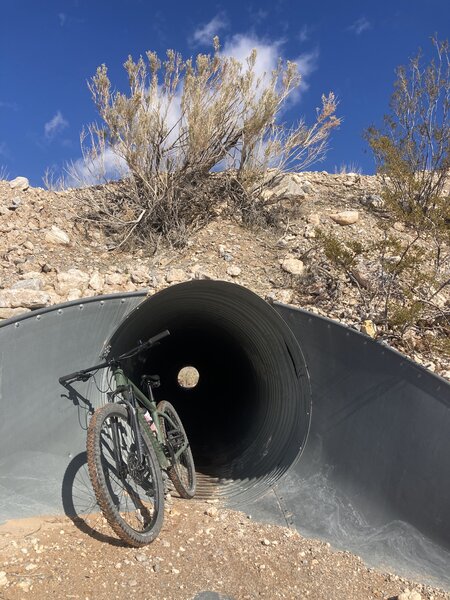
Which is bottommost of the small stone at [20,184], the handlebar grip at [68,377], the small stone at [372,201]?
the handlebar grip at [68,377]

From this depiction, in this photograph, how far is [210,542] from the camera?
4605mm

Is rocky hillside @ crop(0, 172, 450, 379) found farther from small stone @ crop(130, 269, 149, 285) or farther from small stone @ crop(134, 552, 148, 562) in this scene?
small stone @ crop(134, 552, 148, 562)

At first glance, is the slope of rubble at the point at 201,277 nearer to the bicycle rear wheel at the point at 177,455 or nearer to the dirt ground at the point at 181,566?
the dirt ground at the point at 181,566

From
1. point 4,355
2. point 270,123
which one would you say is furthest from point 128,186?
point 4,355

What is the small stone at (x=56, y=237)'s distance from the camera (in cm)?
827

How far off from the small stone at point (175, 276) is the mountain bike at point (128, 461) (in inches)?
86.9

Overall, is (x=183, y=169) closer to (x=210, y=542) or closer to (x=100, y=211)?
(x=100, y=211)

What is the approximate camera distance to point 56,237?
8320 mm

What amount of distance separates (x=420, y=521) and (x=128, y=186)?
7153 millimetres

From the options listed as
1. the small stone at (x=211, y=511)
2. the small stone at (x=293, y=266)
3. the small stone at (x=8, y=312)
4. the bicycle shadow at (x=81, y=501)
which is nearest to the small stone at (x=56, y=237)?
the small stone at (x=8, y=312)

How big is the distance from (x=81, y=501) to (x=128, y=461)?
69cm

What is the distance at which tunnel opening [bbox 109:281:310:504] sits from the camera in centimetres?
571

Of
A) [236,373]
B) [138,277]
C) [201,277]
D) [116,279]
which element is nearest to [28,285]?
[116,279]

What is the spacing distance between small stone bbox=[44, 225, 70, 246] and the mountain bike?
3.46 meters
